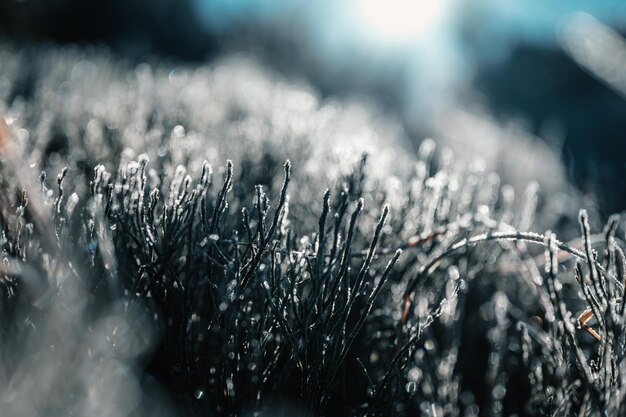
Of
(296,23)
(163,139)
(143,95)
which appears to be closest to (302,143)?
(163,139)

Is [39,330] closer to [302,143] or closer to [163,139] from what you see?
[163,139]

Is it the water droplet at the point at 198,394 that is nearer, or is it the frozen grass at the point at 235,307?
the frozen grass at the point at 235,307

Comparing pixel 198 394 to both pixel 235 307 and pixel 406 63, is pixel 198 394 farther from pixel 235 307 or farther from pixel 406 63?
pixel 406 63

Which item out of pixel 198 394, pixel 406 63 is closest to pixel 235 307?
pixel 198 394

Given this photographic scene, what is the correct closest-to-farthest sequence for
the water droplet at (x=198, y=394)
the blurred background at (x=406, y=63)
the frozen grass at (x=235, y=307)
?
the frozen grass at (x=235, y=307)
the water droplet at (x=198, y=394)
the blurred background at (x=406, y=63)

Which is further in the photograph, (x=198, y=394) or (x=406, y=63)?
(x=406, y=63)

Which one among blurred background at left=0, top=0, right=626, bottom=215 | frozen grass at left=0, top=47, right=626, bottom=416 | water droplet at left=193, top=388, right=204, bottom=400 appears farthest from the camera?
blurred background at left=0, top=0, right=626, bottom=215

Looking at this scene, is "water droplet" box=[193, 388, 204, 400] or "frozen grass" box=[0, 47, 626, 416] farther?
"water droplet" box=[193, 388, 204, 400]

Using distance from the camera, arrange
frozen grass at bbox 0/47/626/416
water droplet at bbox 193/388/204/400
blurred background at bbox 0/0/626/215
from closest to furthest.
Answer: frozen grass at bbox 0/47/626/416 → water droplet at bbox 193/388/204/400 → blurred background at bbox 0/0/626/215
